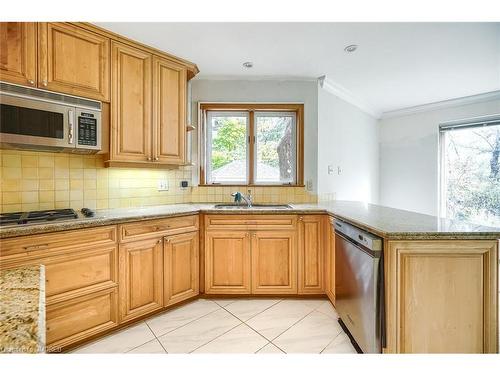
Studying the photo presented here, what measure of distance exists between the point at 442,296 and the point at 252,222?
1.50 metres

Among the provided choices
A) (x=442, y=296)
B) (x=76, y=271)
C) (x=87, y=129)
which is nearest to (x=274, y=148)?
(x=87, y=129)

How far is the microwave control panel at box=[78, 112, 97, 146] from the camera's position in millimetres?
1902

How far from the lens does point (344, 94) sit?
3.51 m

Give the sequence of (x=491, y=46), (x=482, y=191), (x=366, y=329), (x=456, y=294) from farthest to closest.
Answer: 1. (x=482, y=191)
2. (x=491, y=46)
3. (x=366, y=329)
4. (x=456, y=294)

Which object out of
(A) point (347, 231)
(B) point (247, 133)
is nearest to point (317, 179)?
(B) point (247, 133)

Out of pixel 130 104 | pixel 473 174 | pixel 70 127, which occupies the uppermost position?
pixel 130 104

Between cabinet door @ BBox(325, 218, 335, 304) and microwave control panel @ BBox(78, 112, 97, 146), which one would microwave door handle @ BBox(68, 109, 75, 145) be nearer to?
microwave control panel @ BBox(78, 112, 97, 146)

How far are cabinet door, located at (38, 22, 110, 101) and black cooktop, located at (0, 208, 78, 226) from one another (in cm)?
91

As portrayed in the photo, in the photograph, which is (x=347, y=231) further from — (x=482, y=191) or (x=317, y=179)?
(x=482, y=191)

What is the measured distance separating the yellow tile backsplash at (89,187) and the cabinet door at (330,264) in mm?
783

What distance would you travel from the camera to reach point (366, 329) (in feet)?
5.04

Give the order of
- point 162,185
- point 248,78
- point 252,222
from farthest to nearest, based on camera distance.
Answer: point 248,78 < point 162,185 < point 252,222

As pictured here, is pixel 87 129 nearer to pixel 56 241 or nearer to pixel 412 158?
pixel 56 241

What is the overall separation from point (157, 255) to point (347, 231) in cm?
156
